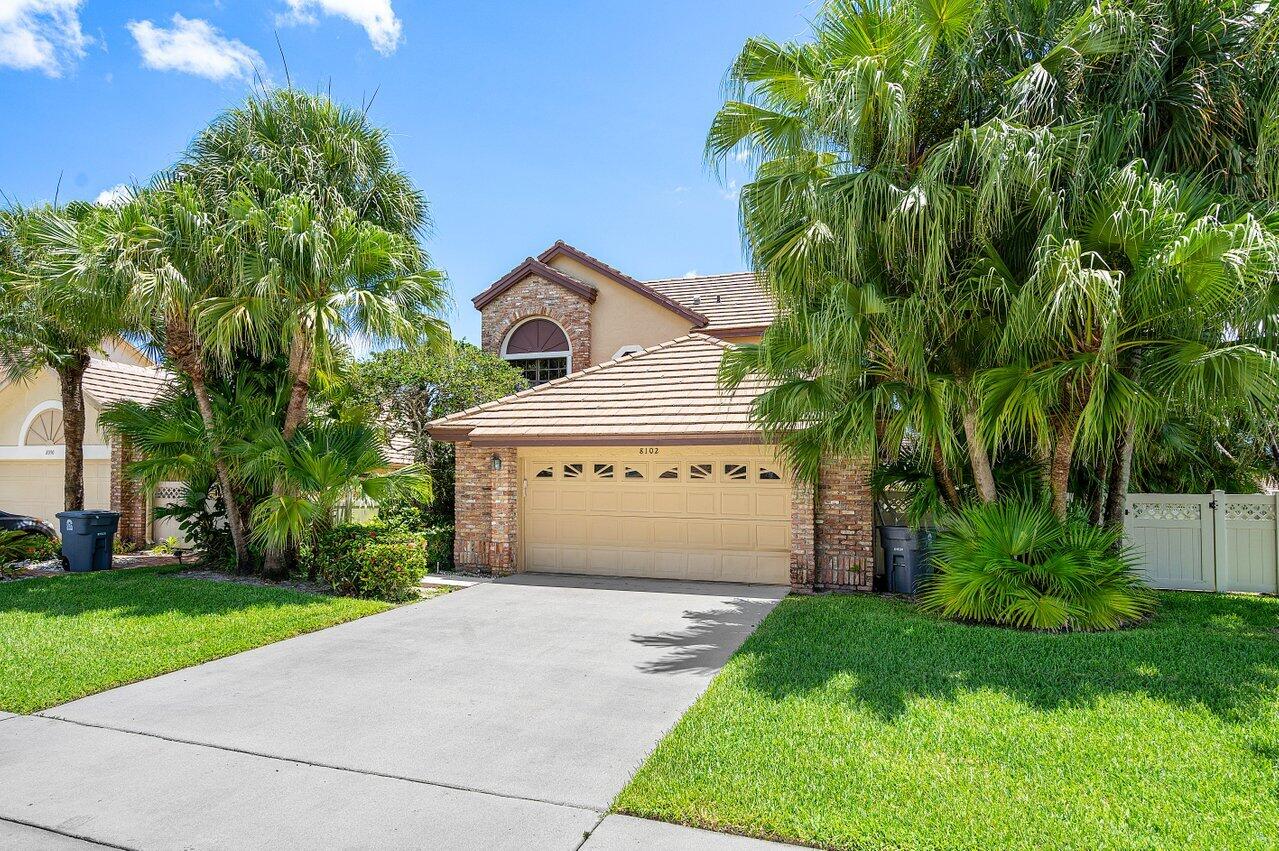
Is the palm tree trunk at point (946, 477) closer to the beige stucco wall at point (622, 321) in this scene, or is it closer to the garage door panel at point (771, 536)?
the garage door panel at point (771, 536)

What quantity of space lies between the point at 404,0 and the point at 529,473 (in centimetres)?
795

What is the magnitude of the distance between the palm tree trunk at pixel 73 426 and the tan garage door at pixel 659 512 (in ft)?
30.7

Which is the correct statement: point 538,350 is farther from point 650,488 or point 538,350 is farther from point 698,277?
point 650,488

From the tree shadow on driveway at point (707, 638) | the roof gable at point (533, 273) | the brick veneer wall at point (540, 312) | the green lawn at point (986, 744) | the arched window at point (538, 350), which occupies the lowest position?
the tree shadow on driveway at point (707, 638)

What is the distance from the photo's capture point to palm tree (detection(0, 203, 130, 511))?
32.1 feet

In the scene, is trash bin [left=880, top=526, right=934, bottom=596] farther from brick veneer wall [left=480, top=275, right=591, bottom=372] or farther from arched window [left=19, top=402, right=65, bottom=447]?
arched window [left=19, top=402, right=65, bottom=447]

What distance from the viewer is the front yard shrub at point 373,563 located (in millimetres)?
10156

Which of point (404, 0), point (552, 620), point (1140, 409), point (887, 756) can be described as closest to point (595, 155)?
point (404, 0)

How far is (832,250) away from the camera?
26.0 feet

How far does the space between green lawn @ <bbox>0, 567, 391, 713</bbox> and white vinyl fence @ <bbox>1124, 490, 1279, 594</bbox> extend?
1111 cm

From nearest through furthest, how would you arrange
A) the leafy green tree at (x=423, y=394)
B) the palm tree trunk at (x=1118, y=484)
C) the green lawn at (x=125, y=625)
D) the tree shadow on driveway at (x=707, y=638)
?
the green lawn at (x=125, y=625) → the tree shadow on driveway at (x=707, y=638) → the palm tree trunk at (x=1118, y=484) → the leafy green tree at (x=423, y=394)

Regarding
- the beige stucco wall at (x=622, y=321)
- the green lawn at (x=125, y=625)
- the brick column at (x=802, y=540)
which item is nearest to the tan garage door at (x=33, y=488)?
the green lawn at (x=125, y=625)

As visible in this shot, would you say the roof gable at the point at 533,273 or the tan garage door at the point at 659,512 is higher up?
the roof gable at the point at 533,273

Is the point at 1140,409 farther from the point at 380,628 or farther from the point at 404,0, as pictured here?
the point at 404,0
